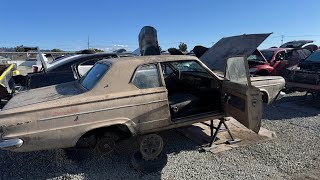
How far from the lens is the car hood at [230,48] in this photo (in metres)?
6.74

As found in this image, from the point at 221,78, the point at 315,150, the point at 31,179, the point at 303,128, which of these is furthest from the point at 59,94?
the point at 303,128

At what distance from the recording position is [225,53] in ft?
23.7

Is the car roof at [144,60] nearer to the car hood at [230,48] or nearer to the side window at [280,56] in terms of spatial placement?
the car hood at [230,48]

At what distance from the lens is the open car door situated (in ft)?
13.3

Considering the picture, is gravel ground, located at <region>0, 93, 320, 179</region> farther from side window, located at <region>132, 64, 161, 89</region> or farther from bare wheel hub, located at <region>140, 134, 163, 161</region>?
side window, located at <region>132, 64, 161, 89</region>

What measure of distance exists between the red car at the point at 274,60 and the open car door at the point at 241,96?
17.1 ft

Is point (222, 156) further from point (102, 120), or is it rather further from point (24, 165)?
point (24, 165)

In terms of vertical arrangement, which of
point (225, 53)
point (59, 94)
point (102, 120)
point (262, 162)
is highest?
point (225, 53)

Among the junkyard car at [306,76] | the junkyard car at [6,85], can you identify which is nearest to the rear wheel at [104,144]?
the junkyard car at [6,85]

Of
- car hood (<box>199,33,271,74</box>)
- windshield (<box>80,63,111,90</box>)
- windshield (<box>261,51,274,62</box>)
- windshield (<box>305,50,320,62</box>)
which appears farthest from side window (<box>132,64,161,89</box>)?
windshield (<box>261,51,274,62</box>)

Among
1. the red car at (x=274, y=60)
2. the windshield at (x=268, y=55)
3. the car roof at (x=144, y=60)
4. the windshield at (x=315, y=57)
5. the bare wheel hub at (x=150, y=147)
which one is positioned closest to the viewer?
the bare wheel hub at (x=150, y=147)

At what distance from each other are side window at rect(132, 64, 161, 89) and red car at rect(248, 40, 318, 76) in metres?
6.20

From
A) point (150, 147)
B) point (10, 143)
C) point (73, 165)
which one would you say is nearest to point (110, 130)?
point (150, 147)

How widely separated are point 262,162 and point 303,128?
2.10m
